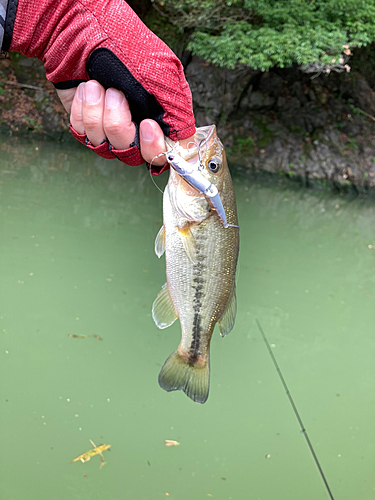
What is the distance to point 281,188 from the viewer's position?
32.8 feet

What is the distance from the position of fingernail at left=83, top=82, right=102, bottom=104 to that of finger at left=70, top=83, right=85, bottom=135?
0.04 m

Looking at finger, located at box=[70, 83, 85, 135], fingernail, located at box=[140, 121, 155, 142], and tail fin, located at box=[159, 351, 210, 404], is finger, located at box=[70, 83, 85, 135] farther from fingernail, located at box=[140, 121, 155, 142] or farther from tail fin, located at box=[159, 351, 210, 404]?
tail fin, located at box=[159, 351, 210, 404]

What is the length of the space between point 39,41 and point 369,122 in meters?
12.2

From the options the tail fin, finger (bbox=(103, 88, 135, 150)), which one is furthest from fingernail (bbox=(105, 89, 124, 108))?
the tail fin

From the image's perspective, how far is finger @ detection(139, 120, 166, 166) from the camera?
1.30 m

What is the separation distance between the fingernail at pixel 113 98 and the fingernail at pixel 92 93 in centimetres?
2

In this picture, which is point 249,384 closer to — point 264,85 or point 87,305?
point 87,305

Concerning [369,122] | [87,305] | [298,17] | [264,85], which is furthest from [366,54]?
[87,305]

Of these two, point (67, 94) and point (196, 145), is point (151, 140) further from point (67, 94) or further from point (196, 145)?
point (67, 94)

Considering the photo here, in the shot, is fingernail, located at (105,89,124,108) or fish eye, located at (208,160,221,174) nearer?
fingernail, located at (105,89,124,108)

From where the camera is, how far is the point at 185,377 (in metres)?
1.67

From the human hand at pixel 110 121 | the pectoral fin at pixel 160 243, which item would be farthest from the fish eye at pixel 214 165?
the pectoral fin at pixel 160 243

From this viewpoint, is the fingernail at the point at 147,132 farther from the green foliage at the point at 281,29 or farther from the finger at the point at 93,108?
the green foliage at the point at 281,29

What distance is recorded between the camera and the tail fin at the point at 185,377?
5.44 feet
